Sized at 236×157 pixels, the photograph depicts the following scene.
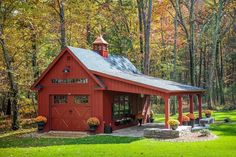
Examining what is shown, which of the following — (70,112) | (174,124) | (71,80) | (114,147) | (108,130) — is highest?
(71,80)

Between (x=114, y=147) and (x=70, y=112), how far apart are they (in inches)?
281

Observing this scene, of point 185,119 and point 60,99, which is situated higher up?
point 60,99

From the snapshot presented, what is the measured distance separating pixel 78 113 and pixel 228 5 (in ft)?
78.4

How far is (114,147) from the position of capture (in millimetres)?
14930

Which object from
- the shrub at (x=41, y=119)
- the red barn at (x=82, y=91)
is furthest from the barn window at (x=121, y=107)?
the shrub at (x=41, y=119)

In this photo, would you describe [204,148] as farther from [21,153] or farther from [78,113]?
[78,113]

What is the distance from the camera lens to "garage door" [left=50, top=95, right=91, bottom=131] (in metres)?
21.1

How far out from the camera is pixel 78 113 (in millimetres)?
21250

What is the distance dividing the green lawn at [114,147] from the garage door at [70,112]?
2.95 metres

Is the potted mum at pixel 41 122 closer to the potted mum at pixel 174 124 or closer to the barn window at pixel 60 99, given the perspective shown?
the barn window at pixel 60 99

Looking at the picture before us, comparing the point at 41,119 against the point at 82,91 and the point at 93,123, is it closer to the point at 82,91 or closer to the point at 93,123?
the point at 82,91

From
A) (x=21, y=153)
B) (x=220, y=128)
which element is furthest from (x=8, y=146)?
(x=220, y=128)

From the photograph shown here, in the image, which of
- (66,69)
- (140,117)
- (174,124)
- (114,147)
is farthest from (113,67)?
(114,147)

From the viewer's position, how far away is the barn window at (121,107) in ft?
72.0
